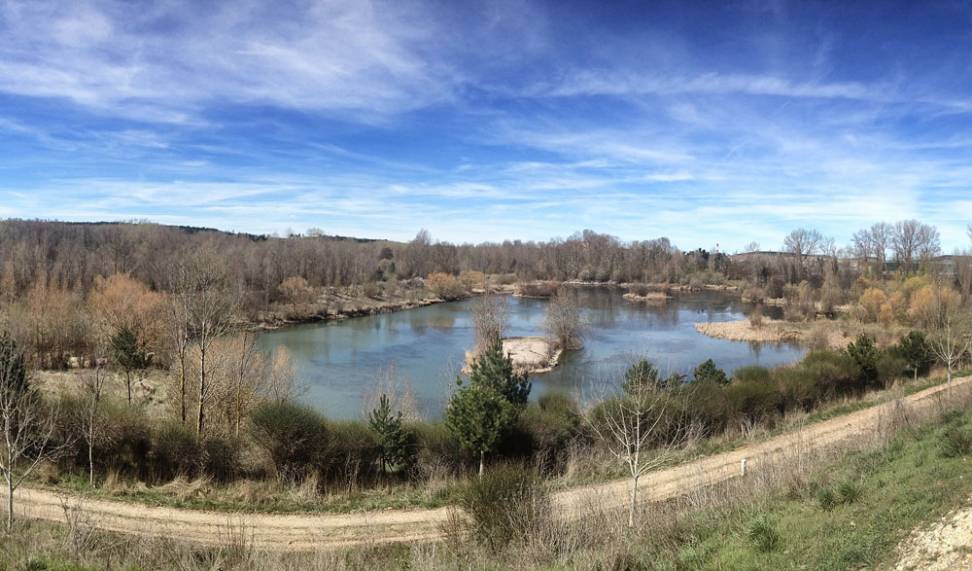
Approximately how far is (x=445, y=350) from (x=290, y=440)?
25.8 metres

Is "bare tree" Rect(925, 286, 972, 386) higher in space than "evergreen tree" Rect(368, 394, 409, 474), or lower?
higher

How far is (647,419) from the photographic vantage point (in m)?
15.9

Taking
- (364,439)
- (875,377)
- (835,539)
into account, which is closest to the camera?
(835,539)

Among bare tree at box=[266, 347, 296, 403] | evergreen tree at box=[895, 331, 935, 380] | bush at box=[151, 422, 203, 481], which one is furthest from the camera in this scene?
evergreen tree at box=[895, 331, 935, 380]

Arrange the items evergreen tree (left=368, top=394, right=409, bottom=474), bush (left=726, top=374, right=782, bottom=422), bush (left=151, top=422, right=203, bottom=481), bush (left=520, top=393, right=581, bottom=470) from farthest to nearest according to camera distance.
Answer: bush (left=726, top=374, right=782, bottom=422)
bush (left=520, top=393, right=581, bottom=470)
evergreen tree (left=368, top=394, right=409, bottom=474)
bush (left=151, top=422, right=203, bottom=481)

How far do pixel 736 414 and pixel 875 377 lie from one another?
1061cm

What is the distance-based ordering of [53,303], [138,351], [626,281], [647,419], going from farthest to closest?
[626,281]
[53,303]
[138,351]
[647,419]

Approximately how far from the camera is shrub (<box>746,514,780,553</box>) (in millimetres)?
6867

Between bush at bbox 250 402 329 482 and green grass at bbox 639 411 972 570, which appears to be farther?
bush at bbox 250 402 329 482

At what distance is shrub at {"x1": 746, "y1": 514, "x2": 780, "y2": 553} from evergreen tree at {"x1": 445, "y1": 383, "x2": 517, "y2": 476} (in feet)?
25.9

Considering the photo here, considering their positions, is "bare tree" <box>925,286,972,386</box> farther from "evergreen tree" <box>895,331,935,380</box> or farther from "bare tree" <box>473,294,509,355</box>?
"bare tree" <box>473,294,509,355</box>

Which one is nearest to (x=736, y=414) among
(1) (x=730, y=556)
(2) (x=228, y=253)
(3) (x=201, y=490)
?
(1) (x=730, y=556)

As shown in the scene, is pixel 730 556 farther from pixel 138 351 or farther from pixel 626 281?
pixel 626 281

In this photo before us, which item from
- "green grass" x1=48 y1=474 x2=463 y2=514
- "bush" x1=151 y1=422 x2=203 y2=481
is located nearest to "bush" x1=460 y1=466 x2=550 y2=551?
"green grass" x1=48 y1=474 x2=463 y2=514
